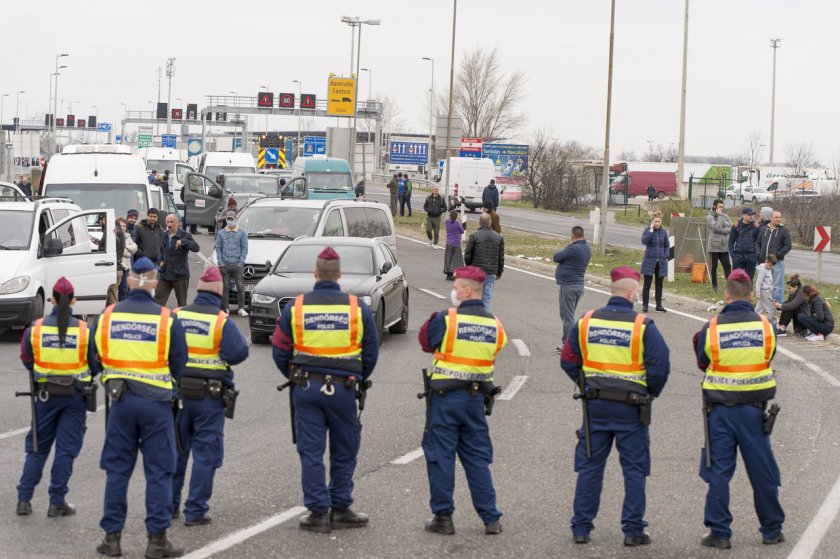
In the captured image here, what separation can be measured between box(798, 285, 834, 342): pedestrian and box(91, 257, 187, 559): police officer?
13.3 metres

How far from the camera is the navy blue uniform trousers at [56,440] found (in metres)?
7.88

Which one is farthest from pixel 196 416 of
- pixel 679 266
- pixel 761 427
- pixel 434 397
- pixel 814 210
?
pixel 814 210

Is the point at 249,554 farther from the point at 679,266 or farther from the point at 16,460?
the point at 679,266

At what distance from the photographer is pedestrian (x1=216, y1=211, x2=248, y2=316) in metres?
19.1

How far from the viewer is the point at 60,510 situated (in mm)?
7883

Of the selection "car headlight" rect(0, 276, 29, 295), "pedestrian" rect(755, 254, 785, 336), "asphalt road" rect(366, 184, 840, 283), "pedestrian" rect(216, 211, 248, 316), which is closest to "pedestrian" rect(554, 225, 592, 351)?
"pedestrian" rect(755, 254, 785, 336)

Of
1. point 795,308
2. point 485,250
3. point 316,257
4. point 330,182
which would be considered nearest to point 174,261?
point 316,257

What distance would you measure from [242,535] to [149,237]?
12771mm

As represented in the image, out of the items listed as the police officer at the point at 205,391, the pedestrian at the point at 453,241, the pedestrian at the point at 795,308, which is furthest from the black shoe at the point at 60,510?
the pedestrian at the point at 453,241

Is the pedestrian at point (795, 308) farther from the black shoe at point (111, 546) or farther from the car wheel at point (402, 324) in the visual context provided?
the black shoe at point (111, 546)

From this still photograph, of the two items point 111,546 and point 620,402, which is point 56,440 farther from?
point 620,402

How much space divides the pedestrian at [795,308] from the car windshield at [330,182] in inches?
1013

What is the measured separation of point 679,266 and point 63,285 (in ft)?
69.5

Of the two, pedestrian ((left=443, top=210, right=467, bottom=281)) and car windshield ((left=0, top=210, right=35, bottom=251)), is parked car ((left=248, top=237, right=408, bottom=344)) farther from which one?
pedestrian ((left=443, top=210, right=467, bottom=281))
